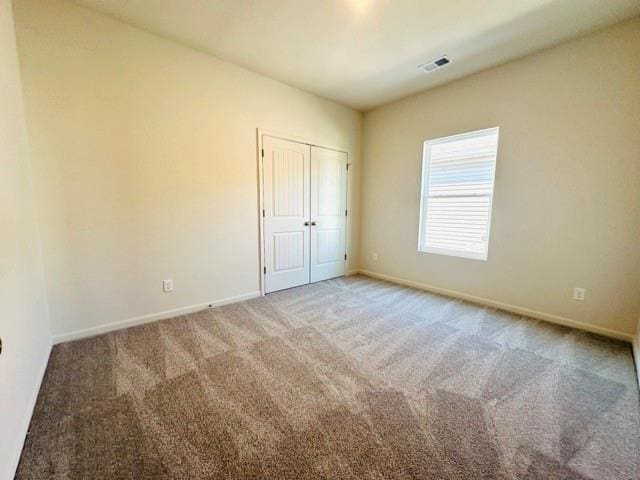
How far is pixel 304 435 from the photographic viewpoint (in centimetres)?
131

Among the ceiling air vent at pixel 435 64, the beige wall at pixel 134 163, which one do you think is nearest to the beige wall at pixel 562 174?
the ceiling air vent at pixel 435 64

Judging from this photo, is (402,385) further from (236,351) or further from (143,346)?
(143,346)

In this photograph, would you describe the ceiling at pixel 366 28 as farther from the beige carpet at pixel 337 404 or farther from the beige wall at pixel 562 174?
the beige carpet at pixel 337 404

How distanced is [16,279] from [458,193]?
4.02 meters

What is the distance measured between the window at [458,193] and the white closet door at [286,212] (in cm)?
170

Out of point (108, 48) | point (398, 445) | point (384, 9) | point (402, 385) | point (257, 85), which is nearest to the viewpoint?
point (398, 445)

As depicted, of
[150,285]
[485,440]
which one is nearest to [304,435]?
[485,440]

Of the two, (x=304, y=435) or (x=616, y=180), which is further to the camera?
(x=616, y=180)

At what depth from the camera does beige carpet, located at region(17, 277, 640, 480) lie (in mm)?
1161

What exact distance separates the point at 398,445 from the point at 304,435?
467 mm

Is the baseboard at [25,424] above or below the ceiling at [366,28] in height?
below

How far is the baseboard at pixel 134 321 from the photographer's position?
86.5 inches

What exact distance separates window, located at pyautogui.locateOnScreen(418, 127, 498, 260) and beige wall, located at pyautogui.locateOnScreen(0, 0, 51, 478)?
3888 millimetres

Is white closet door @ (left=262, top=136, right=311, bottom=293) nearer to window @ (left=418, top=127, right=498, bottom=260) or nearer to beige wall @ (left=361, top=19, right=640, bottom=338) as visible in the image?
window @ (left=418, top=127, right=498, bottom=260)
